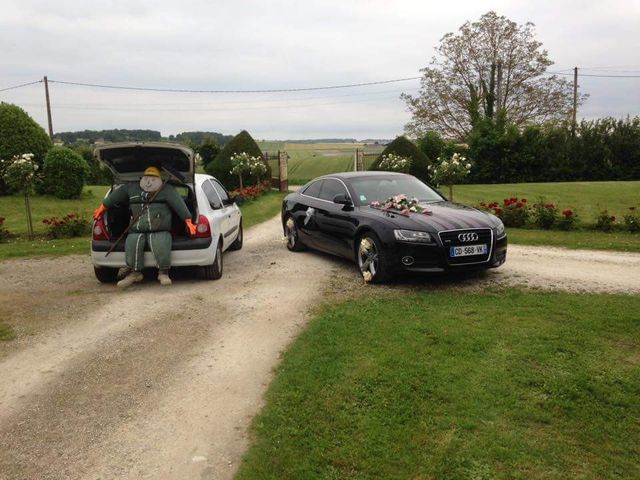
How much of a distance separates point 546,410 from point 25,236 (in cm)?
1261

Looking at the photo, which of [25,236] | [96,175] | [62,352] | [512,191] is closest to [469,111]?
[512,191]

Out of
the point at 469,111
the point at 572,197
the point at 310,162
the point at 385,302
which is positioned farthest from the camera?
the point at 310,162

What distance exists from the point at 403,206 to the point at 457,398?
4.10m

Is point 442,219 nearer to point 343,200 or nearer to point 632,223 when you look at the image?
point 343,200

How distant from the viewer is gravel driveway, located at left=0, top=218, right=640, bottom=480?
3467 mm

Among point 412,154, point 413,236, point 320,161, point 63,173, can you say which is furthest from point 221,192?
point 320,161

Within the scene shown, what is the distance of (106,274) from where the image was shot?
26.2 ft

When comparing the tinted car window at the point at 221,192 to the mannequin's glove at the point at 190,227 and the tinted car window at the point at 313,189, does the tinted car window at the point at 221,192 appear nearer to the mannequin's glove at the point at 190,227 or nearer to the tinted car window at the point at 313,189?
the tinted car window at the point at 313,189

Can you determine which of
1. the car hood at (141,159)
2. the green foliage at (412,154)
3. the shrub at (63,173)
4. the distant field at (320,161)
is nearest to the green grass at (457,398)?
the car hood at (141,159)

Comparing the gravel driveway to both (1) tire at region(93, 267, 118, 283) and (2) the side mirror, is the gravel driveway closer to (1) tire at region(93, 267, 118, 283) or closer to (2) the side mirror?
(1) tire at region(93, 267, 118, 283)

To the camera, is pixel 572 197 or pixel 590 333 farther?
pixel 572 197

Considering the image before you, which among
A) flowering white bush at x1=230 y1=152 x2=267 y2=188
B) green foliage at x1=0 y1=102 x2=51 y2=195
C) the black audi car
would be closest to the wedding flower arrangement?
the black audi car

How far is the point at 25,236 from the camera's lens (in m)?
13.0

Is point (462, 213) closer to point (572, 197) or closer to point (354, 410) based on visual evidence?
point (354, 410)
